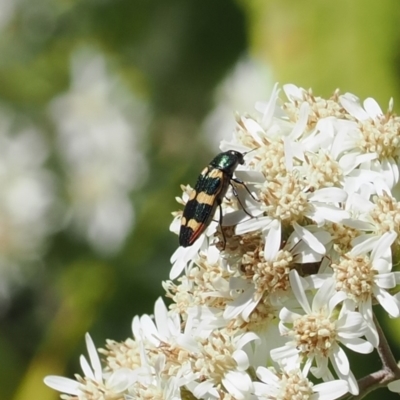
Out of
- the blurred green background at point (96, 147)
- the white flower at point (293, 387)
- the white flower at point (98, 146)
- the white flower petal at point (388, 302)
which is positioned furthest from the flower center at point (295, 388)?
the white flower at point (98, 146)

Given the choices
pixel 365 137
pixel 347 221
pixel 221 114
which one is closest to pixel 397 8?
pixel 365 137

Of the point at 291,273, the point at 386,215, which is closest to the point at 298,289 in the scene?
the point at 291,273

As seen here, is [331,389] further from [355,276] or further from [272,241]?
[272,241]

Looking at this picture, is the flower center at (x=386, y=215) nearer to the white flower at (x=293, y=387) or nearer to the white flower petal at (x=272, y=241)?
the white flower petal at (x=272, y=241)

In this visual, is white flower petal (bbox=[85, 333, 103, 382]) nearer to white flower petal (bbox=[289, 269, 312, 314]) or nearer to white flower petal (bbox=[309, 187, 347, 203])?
white flower petal (bbox=[289, 269, 312, 314])

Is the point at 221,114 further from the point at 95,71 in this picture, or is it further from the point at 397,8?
the point at 397,8
